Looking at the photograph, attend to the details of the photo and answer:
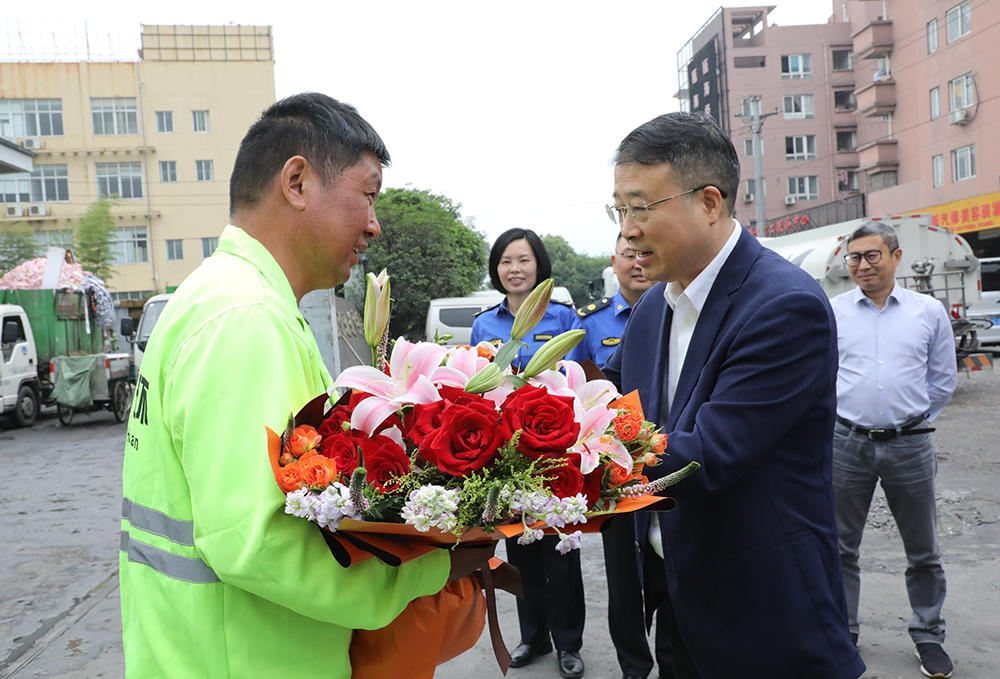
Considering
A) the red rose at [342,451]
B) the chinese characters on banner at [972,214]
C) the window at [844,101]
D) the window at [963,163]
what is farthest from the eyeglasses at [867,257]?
the window at [844,101]

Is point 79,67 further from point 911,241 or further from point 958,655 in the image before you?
point 958,655

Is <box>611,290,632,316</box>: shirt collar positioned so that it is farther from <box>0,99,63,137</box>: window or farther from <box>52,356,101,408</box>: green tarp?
<box>0,99,63,137</box>: window

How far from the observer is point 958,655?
3.95 meters

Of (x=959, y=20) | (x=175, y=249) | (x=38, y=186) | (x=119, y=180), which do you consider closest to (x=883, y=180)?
(x=959, y=20)

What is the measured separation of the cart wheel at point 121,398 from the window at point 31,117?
96.6 feet

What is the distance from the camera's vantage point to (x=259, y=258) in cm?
169

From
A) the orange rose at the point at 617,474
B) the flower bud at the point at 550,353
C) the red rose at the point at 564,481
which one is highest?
the flower bud at the point at 550,353

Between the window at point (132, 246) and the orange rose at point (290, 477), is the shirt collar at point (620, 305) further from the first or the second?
the window at point (132, 246)

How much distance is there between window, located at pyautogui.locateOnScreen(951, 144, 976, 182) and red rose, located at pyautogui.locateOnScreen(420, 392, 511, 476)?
30.2 m

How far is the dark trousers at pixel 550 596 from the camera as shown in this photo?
4.17 metres

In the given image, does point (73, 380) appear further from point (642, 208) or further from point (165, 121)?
point (165, 121)

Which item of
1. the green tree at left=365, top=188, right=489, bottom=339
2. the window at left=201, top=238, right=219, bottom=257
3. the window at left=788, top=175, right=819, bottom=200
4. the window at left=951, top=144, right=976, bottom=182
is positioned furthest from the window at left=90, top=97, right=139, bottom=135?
the window at left=951, top=144, right=976, bottom=182

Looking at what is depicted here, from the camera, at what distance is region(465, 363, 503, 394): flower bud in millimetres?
1455

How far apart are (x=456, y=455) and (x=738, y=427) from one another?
87cm
